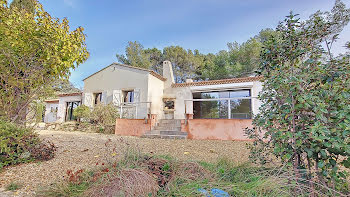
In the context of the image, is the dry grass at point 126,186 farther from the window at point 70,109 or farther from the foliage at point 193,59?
the foliage at point 193,59

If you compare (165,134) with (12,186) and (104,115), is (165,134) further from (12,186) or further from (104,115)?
(12,186)

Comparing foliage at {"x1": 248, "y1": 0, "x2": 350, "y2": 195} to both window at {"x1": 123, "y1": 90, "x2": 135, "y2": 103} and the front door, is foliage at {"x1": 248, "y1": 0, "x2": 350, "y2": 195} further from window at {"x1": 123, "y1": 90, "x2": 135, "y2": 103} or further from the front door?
window at {"x1": 123, "y1": 90, "x2": 135, "y2": 103}

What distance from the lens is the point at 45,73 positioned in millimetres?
3580

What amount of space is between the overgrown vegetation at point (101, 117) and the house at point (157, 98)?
666mm

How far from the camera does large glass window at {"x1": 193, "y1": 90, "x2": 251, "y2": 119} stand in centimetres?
1020

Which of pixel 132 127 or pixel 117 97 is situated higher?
pixel 117 97

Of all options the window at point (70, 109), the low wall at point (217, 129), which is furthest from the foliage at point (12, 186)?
the window at point (70, 109)

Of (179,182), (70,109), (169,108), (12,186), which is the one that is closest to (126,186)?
(179,182)

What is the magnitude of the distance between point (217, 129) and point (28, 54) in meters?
6.64

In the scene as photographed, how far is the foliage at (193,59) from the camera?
57.5 ft

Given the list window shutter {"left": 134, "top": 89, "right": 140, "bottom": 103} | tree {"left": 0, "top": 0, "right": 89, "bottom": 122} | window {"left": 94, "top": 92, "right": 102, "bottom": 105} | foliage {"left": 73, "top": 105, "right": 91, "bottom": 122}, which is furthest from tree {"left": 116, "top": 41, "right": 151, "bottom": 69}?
tree {"left": 0, "top": 0, "right": 89, "bottom": 122}

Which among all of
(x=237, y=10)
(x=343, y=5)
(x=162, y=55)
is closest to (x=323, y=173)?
(x=237, y=10)

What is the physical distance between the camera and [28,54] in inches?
129

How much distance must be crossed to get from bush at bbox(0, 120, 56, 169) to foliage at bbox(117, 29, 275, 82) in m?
15.5
